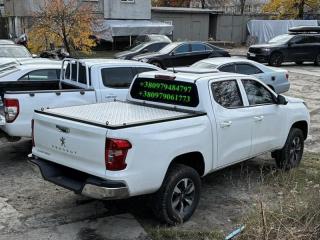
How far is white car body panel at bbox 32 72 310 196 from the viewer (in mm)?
4863

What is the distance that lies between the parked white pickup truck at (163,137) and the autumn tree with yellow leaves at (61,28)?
53.3 ft

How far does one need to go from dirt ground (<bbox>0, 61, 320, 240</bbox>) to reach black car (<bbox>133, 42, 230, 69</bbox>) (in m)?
12.2

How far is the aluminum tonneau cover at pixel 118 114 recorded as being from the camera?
506 cm

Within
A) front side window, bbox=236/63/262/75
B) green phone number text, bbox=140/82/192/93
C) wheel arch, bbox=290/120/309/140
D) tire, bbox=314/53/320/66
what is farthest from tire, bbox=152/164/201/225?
tire, bbox=314/53/320/66

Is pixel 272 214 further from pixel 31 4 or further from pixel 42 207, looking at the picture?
pixel 31 4

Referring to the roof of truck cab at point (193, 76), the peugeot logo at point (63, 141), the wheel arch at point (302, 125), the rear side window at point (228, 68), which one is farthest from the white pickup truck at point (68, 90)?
the rear side window at point (228, 68)

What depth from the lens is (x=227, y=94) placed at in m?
6.30

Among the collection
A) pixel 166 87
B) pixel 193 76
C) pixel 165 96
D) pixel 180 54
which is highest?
pixel 193 76

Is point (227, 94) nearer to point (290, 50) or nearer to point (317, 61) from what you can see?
point (290, 50)

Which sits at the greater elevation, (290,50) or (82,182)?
(82,182)

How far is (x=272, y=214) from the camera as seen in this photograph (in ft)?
15.5

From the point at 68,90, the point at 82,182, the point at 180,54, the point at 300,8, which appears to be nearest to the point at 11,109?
the point at 68,90

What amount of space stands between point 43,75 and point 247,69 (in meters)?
5.98

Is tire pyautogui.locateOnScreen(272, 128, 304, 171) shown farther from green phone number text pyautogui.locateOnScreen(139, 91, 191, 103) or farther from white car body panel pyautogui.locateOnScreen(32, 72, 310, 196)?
green phone number text pyautogui.locateOnScreen(139, 91, 191, 103)
